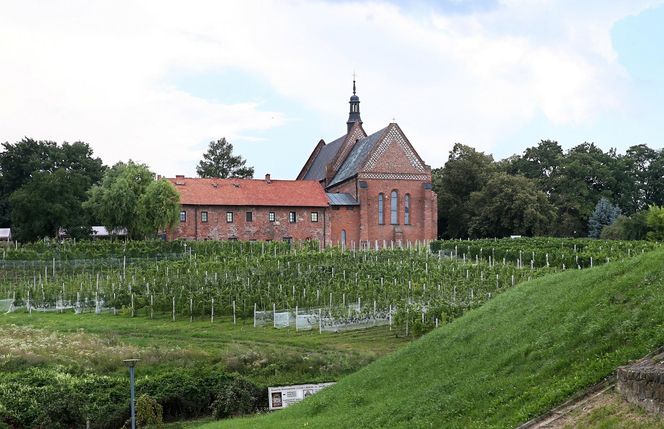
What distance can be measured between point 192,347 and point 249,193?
37.1 metres

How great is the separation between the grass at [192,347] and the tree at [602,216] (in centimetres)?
4702

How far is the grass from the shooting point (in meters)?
24.7

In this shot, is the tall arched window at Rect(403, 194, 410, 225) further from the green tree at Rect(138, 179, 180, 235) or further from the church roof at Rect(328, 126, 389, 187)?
the green tree at Rect(138, 179, 180, 235)

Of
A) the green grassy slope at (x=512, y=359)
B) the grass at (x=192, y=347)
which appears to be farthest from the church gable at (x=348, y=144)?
the green grassy slope at (x=512, y=359)

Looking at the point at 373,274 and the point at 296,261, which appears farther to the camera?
the point at 296,261

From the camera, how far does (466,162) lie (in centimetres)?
7631

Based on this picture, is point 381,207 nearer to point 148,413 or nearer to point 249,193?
point 249,193

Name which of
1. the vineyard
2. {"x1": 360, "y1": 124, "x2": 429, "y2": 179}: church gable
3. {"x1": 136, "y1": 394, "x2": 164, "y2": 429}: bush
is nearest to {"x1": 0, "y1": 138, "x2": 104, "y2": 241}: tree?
the vineyard

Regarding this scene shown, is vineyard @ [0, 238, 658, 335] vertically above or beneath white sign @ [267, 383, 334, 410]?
above

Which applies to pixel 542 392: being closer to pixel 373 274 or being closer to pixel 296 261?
pixel 373 274

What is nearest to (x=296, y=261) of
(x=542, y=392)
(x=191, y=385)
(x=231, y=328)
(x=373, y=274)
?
(x=373, y=274)

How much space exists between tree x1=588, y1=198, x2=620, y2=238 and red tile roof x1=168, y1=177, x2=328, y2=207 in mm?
26917

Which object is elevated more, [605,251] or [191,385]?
[605,251]

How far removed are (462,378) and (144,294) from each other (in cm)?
2648
